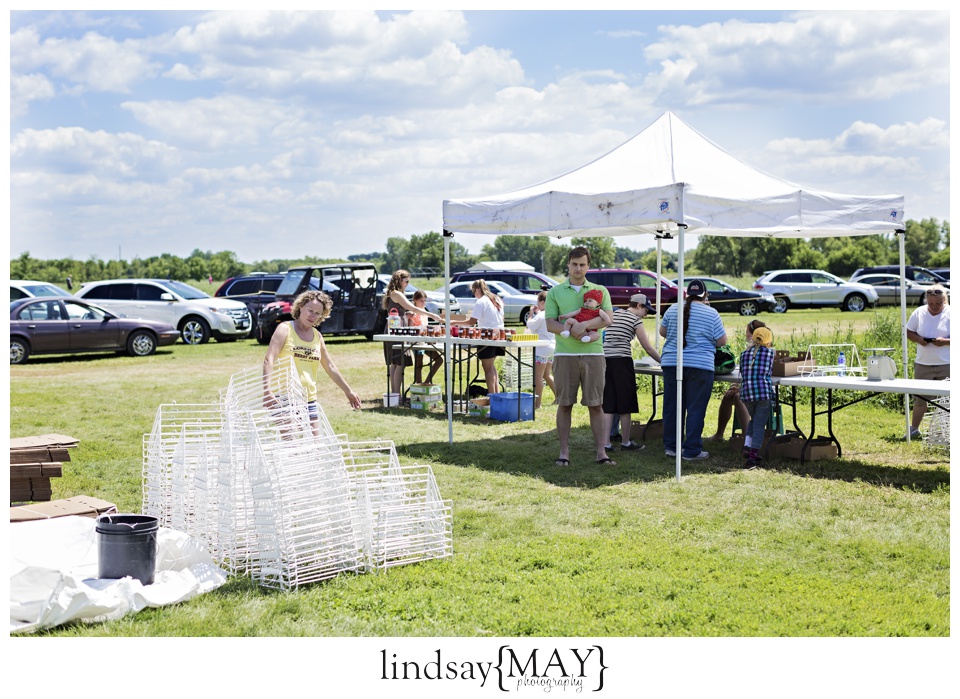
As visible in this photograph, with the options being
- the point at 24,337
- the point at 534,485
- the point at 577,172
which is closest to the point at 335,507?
the point at 534,485

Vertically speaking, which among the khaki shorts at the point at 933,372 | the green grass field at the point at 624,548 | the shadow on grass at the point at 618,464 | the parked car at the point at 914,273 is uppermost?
the parked car at the point at 914,273

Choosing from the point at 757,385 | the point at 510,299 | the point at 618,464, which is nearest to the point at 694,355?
the point at 757,385

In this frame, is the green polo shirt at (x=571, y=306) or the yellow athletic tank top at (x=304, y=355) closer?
the yellow athletic tank top at (x=304, y=355)

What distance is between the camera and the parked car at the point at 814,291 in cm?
3186

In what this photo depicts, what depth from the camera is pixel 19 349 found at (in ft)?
64.0

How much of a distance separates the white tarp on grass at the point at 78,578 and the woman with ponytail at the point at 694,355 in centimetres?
477

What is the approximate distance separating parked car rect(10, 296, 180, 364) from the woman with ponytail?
13827 millimetres

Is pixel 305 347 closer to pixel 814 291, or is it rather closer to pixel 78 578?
pixel 78 578

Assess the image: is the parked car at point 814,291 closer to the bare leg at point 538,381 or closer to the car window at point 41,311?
the car window at point 41,311

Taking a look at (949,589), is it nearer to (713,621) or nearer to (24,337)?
(713,621)

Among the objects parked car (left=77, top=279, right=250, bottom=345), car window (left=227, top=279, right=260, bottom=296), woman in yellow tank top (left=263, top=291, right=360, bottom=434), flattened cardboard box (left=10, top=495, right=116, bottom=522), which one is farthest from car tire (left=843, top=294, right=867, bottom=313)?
flattened cardboard box (left=10, top=495, right=116, bottom=522)

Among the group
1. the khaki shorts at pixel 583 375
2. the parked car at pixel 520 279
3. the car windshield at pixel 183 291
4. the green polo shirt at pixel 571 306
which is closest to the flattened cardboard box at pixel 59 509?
the khaki shorts at pixel 583 375

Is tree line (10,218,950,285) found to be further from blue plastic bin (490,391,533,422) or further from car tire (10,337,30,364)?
blue plastic bin (490,391,533,422)
